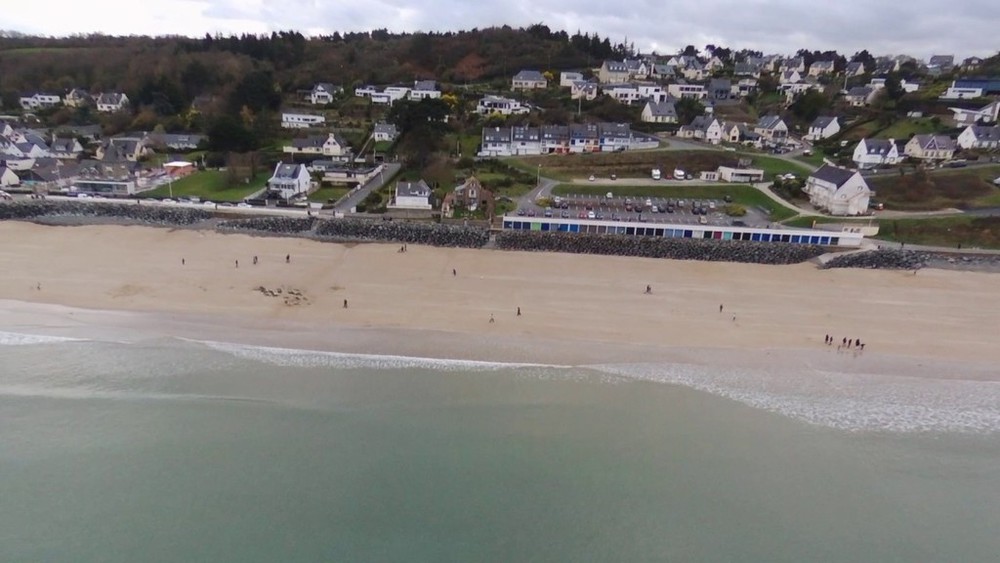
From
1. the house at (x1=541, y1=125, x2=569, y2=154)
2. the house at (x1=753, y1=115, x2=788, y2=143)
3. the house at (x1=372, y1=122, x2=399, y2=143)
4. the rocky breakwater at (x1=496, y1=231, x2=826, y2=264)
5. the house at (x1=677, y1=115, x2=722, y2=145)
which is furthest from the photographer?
the house at (x1=753, y1=115, x2=788, y2=143)

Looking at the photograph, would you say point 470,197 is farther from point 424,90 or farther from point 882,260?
point 424,90

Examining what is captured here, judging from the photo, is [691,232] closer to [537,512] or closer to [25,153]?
[537,512]

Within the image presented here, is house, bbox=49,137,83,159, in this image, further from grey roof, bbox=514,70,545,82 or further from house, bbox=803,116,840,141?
house, bbox=803,116,840,141

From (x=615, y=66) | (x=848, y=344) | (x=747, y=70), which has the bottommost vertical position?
(x=848, y=344)

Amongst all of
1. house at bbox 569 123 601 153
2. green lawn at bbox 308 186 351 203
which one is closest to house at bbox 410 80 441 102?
house at bbox 569 123 601 153

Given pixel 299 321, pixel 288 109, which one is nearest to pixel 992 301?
pixel 299 321

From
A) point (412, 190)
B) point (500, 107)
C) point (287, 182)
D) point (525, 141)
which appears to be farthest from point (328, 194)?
point (500, 107)
